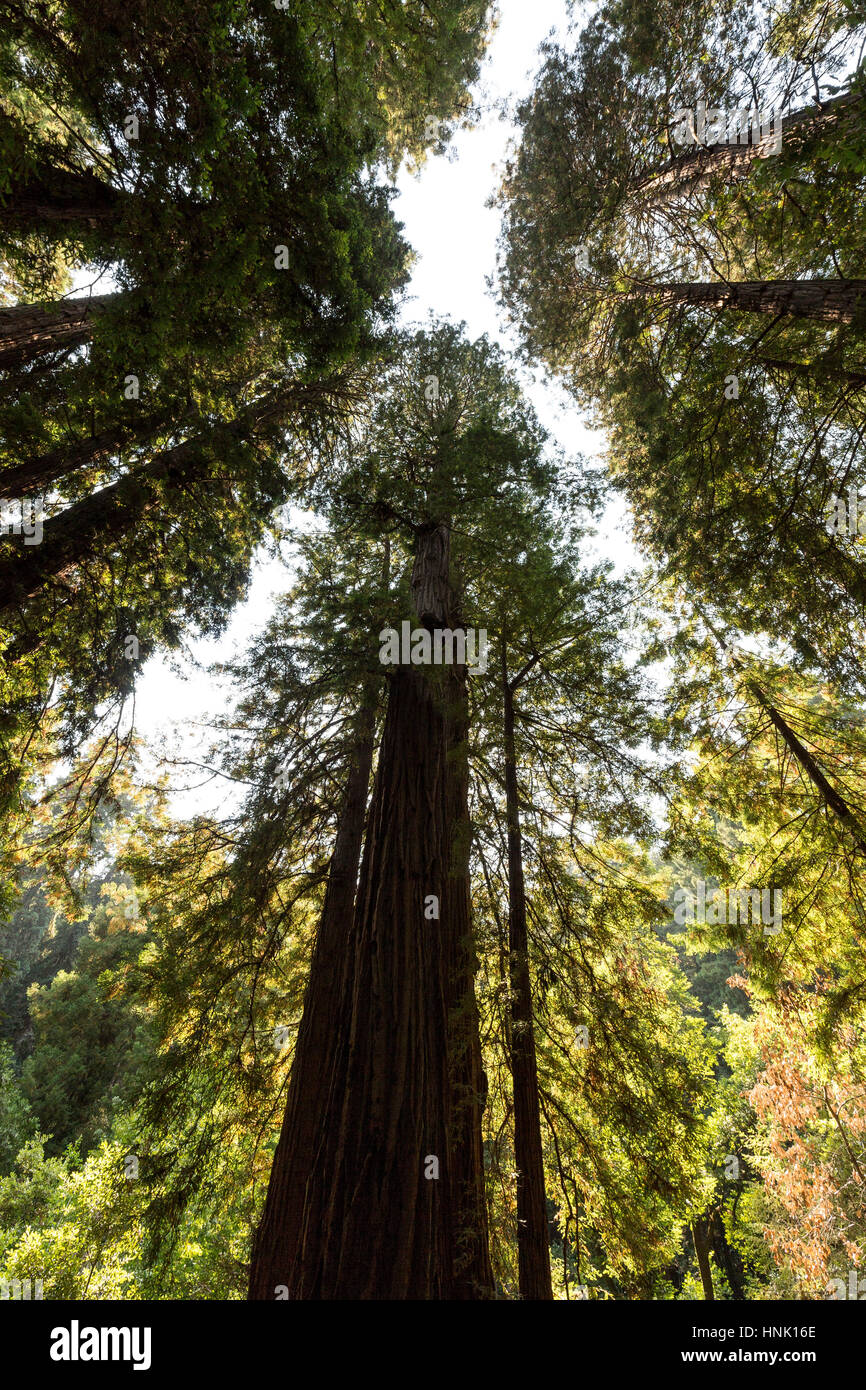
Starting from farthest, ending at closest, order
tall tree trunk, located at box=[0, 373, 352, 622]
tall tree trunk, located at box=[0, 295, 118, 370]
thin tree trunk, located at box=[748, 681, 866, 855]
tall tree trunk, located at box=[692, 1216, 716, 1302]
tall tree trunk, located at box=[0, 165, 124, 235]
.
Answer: tall tree trunk, located at box=[692, 1216, 716, 1302] < tall tree trunk, located at box=[0, 295, 118, 370] < thin tree trunk, located at box=[748, 681, 866, 855] < tall tree trunk, located at box=[0, 373, 352, 622] < tall tree trunk, located at box=[0, 165, 124, 235]

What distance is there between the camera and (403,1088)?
8.20 feet

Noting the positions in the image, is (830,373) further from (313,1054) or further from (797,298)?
(313,1054)

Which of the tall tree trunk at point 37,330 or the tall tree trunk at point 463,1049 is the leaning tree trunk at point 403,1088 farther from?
the tall tree trunk at point 37,330

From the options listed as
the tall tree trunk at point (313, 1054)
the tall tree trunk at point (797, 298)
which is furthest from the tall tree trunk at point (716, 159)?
the tall tree trunk at point (313, 1054)

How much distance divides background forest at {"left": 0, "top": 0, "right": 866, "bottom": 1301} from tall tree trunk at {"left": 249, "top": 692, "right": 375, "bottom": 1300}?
0.10 feet

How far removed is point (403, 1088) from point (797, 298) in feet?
18.9

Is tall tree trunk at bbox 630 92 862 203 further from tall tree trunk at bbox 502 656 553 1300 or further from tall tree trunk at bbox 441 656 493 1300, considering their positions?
tall tree trunk at bbox 502 656 553 1300

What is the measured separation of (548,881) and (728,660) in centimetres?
312

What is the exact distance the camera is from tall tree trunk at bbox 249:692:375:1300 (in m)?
3.41

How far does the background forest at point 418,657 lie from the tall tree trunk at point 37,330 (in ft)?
0.17

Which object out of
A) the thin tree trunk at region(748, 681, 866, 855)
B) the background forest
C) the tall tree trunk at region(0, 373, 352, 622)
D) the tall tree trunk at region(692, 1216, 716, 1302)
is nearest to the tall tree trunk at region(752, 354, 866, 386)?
the background forest

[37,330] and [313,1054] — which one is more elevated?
[37,330]

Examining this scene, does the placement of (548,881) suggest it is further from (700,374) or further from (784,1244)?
(784,1244)

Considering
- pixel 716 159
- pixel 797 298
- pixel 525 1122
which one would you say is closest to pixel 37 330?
pixel 797 298
